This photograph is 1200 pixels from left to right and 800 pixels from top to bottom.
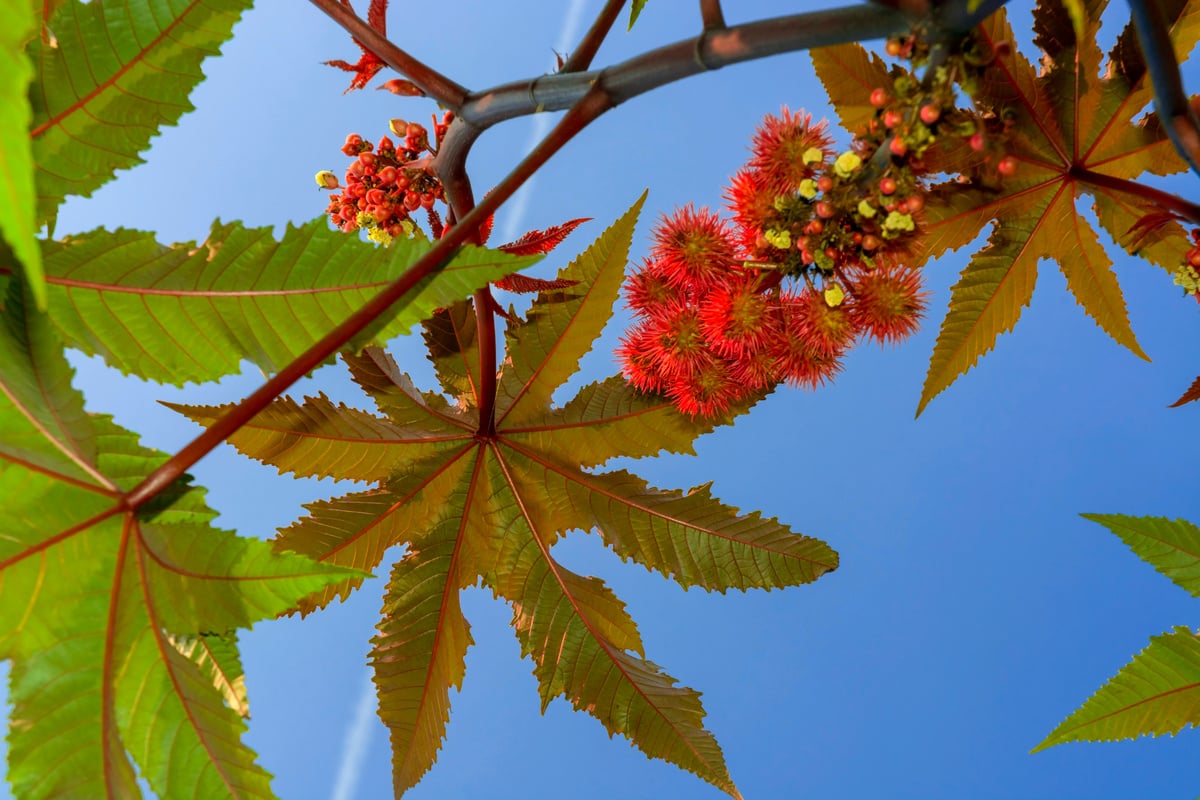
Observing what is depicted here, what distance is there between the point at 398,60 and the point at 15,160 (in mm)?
743

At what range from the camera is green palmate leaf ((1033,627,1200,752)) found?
1272 mm

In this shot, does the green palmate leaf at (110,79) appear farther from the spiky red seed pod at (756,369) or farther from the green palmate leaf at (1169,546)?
the green palmate leaf at (1169,546)

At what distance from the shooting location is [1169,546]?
128cm

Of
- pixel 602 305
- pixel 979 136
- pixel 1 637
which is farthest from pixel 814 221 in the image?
pixel 1 637

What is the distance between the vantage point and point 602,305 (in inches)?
51.0

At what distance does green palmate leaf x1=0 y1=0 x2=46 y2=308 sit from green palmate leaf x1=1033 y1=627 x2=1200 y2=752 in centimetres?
141

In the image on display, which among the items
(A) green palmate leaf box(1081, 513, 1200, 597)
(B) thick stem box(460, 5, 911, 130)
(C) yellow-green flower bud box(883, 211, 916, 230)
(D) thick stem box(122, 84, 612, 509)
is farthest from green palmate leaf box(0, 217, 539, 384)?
(A) green palmate leaf box(1081, 513, 1200, 597)

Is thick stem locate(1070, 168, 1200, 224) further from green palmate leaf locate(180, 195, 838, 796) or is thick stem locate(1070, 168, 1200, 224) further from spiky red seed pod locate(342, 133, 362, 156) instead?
spiky red seed pod locate(342, 133, 362, 156)

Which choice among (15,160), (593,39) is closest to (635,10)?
(593,39)

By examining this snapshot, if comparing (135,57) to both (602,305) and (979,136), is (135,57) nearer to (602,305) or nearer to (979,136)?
(602,305)

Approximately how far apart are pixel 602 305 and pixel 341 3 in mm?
549

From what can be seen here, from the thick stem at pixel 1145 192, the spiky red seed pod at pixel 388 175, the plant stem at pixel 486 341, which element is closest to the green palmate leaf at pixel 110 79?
the spiky red seed pod at pixel 388 175

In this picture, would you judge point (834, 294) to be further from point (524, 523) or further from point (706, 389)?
point (524, 523)

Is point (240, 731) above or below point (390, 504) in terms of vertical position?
below
